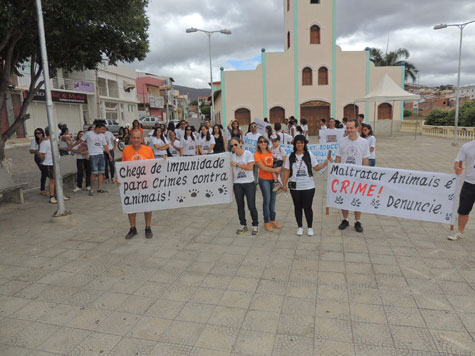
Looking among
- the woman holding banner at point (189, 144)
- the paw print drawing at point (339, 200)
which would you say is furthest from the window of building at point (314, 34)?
the paw print drawing at point (339, 200)

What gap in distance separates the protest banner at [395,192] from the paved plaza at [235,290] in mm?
467

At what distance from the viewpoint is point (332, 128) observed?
11.6m

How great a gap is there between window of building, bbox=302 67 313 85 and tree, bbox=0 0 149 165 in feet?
74.7

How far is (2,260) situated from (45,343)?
2.53 meters

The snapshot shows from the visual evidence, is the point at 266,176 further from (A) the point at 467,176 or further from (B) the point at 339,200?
(A) the point at 467,176

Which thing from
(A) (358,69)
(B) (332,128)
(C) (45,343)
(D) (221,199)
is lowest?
(C) (45,343)

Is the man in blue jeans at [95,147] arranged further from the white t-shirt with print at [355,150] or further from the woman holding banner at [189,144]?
the white t-shirt with print at [355,150]

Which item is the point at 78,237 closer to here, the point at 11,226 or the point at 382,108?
the point at 11,226

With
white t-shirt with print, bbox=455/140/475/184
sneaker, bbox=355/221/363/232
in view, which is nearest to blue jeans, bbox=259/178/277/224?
sneaker, bbox=355/221/363/232

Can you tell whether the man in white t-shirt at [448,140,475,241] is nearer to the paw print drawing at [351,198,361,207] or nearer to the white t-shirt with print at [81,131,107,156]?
the paw print drawing at [351,198,361,207]

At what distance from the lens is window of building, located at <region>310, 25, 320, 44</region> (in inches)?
1182

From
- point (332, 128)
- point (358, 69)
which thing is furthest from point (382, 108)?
point (332, 128)

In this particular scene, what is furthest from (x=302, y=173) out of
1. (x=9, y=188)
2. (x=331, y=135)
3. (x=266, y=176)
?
(x=9, y=188)

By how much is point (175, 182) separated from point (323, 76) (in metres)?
27.6
